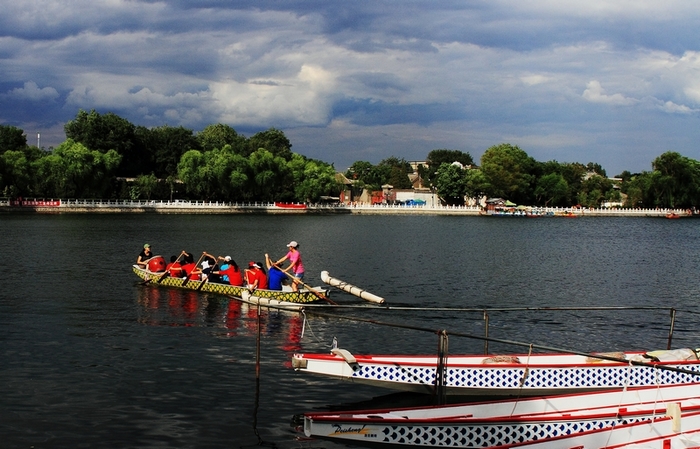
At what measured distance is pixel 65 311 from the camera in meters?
27.9

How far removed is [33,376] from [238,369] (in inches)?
200

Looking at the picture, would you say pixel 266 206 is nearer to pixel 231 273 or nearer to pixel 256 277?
pixel 231 273

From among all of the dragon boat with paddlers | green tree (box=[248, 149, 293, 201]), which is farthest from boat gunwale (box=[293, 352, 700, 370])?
green tree (box=[248, 149, 293, 201])

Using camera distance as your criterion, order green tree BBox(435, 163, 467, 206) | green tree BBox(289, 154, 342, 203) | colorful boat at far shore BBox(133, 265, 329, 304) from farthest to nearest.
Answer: green tree BBox(435, 163, 467, 206) → green tree BBox(289, 154, 342, 203) → colorful boat at far shore BBox(133, 265, 329, 304)

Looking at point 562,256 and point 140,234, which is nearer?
point 562,256

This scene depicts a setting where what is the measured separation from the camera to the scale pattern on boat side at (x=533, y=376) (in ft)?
50.3

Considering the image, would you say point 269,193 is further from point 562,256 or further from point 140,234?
point 562,256

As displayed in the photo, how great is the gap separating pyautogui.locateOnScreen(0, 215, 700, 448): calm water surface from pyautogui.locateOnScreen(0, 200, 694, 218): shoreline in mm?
67780

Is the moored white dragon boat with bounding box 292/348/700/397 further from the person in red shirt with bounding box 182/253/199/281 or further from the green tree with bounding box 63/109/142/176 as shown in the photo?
the green tree with bounding box 63/109/142/176

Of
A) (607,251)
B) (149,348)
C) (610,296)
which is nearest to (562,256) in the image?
(607,251)

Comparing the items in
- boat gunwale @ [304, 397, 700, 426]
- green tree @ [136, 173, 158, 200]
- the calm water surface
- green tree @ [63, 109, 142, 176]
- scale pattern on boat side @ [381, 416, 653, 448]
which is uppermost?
green tree @ [63, 109, 142, 176]

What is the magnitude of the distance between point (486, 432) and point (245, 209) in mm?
127474

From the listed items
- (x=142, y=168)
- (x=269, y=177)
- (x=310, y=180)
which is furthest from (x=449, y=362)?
(x=142, y=168)

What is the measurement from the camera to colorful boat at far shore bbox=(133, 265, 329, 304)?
2762 cm
